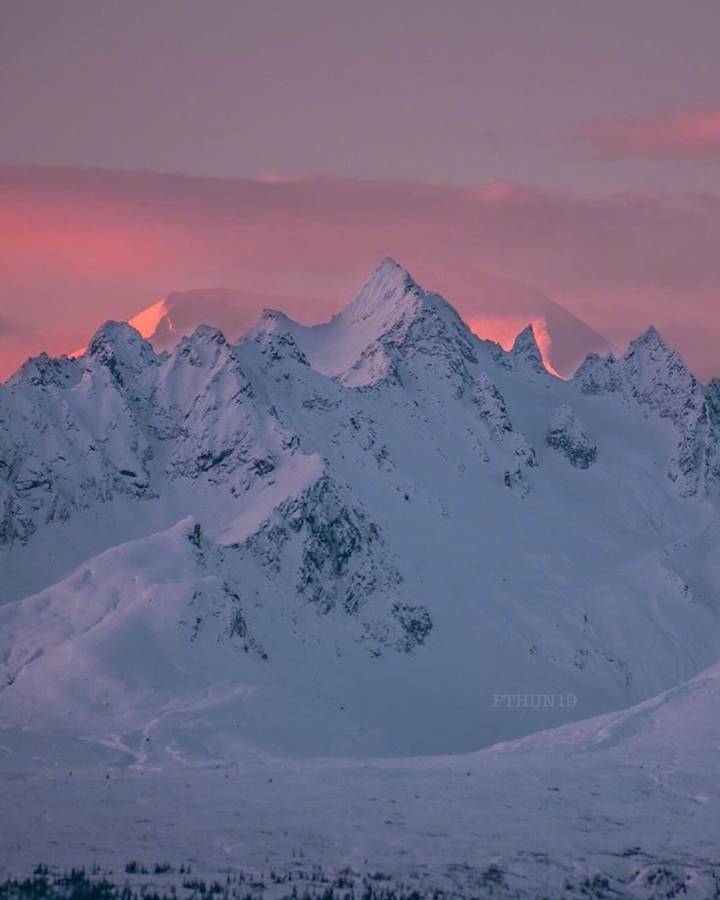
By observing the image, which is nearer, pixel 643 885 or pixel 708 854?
pixel 643 885

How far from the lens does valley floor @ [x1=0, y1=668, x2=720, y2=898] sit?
116250 millimetres

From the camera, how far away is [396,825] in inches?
5256

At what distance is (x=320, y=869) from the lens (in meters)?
117

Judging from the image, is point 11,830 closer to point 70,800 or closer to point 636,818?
point 70,800

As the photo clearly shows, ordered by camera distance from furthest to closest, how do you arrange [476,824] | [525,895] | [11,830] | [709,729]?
[709,729] < [476,824] < [11,830] < [525,895]

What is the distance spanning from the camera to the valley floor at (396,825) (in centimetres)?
11625

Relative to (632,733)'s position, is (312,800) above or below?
below

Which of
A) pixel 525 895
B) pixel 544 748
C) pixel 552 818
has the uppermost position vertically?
pixel 544 748

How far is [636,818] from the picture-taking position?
14288 centimetres

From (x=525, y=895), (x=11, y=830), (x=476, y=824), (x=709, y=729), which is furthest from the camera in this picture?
(x=709, y=729)

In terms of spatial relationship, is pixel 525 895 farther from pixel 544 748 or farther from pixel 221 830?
pixel 544 748

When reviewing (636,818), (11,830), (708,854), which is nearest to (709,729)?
(636,818)

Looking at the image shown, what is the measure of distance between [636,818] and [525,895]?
3001cm

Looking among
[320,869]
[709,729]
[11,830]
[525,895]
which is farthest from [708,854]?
[709,729]
